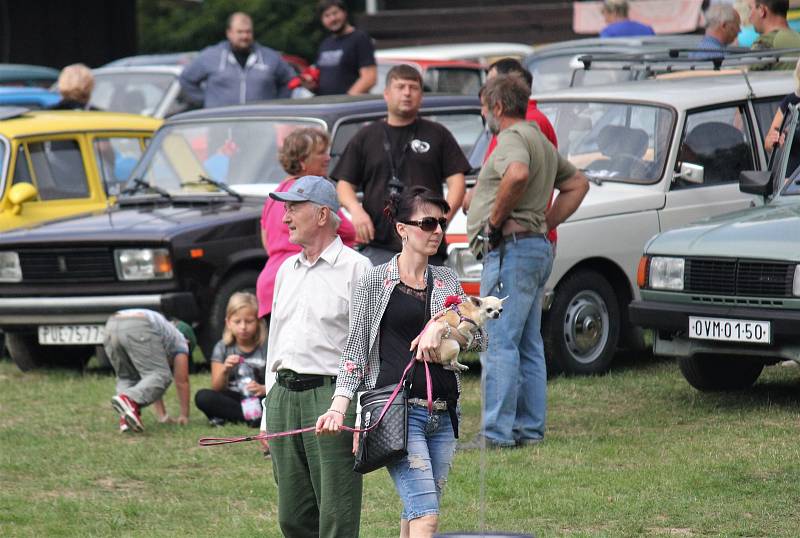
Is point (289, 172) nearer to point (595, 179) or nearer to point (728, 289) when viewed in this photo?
point (728, 289)

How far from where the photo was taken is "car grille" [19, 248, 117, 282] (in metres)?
10.7

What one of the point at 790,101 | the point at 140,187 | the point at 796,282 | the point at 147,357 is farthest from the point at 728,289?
the point at 140,187

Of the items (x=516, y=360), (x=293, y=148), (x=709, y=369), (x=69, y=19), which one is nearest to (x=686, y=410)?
(x=709, y=369)

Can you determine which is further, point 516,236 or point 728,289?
point 728,289

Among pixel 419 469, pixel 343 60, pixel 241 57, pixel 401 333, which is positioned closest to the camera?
pixel 419 469

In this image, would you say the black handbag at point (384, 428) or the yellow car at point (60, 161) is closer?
the black handbag at point (384, 428)

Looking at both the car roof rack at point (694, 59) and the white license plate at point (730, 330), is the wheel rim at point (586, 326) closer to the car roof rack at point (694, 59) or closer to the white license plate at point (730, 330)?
the white license plate at point (730, 330)

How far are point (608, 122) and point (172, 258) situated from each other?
3.21 metres

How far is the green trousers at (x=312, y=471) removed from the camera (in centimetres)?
557

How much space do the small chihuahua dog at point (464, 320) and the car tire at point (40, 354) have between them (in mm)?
6973

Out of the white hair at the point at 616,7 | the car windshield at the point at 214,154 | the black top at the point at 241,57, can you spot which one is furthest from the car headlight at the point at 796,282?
the white hair at the point at 616,7

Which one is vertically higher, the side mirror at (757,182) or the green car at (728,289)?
the side mirror at (757,182)

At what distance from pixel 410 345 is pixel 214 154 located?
20.6 ft

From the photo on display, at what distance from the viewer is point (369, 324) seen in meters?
5.48
